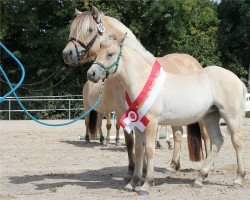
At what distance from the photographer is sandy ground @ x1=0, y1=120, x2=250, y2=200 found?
19.0ft

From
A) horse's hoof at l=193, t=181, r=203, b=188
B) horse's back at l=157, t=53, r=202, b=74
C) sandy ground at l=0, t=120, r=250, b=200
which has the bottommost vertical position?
sandy ground at l=0, t=120, r=250, b=200

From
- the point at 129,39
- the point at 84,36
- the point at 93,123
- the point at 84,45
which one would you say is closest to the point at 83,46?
the point at 84,45

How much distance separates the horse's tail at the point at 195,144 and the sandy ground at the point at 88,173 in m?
0.26

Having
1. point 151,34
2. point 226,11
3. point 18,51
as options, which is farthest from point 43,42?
point 226,11

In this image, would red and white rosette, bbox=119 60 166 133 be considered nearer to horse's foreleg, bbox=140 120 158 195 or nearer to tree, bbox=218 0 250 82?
horse's foreleg, bbox=140 120 158 195

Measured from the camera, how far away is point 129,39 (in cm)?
619

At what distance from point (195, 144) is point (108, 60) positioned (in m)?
2.56

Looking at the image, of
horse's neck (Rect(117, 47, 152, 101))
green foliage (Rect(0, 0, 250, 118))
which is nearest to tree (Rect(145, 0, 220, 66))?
green foliage (Rect(0, 0, 250, 118))

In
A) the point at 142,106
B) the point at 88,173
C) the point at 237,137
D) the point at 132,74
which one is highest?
the point at 132,74

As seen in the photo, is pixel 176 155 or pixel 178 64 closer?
pixel 176 155

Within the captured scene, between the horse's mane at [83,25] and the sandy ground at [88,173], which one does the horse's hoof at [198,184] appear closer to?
the sandy ground at [88,173]

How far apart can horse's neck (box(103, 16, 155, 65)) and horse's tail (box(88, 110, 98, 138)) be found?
188 inches

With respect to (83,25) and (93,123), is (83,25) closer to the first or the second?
(83,25)

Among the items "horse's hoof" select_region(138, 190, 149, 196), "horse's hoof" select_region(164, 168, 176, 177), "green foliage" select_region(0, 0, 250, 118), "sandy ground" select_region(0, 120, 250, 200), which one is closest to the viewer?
"horse's hoof" select_region(138, 190, 149, 196)
